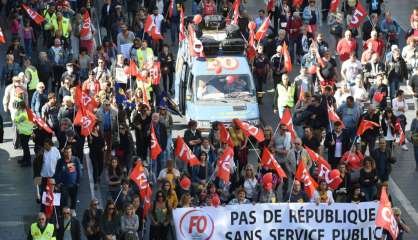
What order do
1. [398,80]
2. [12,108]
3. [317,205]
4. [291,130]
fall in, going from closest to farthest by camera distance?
[317,205], [291,130], [12,108], [398,80]

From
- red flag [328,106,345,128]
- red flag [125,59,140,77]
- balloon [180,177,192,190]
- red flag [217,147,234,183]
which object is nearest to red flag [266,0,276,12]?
red flag [125,59,140,77]

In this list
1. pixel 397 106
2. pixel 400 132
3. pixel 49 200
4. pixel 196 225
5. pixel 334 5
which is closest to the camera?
pixel 196 225

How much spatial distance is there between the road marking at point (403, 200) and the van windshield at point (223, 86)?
465cm

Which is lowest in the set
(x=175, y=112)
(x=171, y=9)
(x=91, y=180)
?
(x=91, y=180)

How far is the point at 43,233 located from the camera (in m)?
32.6

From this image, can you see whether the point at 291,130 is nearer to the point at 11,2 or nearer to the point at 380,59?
the point at 380,59

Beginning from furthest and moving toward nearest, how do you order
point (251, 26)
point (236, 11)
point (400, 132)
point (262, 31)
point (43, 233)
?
point (236, 11) < point (251, 26) < point (262, 31) < point (400, 132) < point (43, 233)

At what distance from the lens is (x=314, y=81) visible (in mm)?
44125

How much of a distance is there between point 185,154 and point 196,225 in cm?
316

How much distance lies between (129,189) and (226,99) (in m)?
7.22

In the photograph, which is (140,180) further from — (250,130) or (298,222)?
(250,130)

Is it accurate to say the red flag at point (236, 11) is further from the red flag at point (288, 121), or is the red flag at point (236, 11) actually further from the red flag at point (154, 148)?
the red flag at point (154, 148)

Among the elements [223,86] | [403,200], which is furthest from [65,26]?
[403,200]

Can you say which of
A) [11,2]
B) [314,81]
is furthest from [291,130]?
[11,2]
